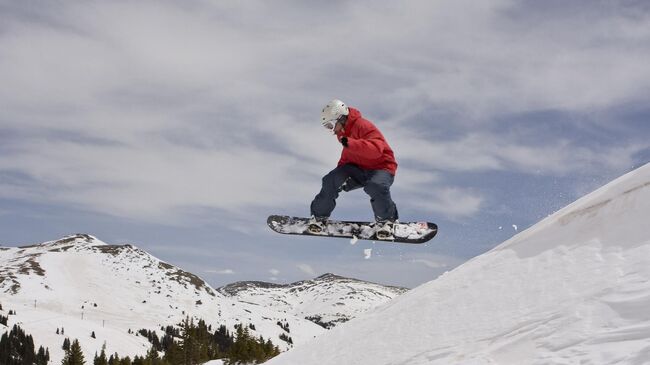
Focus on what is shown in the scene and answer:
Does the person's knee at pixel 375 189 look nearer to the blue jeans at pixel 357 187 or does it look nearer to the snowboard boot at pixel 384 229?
the blue jeans at pixel 357 187

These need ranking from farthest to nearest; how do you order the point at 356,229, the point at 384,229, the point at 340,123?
the point at 356,229, the point at 384,229, the point at 340,123

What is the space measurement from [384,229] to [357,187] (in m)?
1.53

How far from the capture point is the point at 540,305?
6.07 metres

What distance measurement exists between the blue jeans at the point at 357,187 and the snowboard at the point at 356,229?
26.9 inches

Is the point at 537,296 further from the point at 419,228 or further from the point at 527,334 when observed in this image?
the point at 419,228

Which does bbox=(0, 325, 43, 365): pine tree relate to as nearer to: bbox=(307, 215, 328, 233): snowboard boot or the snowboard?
the snowboard

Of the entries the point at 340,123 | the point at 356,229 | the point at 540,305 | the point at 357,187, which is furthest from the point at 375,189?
the point at 540,305

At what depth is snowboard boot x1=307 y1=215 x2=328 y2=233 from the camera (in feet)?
48.4

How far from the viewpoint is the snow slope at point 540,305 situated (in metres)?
4.91

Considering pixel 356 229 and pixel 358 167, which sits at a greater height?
pixel 358 167

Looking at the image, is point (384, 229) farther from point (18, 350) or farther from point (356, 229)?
point (18, 350)

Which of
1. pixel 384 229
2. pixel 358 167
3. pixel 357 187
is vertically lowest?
pixel 384 229

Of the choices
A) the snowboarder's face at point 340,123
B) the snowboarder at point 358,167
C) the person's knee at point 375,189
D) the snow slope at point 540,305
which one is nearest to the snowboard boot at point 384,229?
the snowboarder at point 358,167

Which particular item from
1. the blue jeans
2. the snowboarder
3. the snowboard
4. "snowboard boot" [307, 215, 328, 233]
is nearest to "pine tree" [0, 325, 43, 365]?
the snowboard
